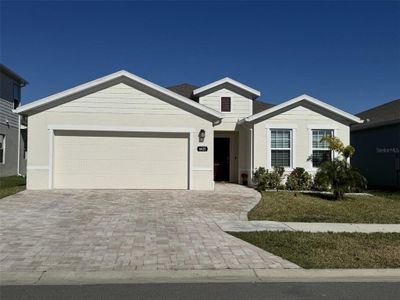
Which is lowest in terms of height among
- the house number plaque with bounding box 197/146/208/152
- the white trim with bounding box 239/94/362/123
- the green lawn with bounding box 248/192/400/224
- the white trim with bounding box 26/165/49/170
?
the green lawn with bounding box 248/192/400/224

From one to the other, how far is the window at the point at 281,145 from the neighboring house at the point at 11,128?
47.8ft

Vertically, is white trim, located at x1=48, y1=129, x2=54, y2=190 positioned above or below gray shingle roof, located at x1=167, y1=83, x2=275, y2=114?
below

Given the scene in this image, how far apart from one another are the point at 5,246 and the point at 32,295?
2754mm

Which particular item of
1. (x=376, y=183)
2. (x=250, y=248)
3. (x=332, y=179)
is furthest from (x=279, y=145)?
(x=250, y=248)

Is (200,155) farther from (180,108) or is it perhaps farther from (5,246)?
(5,246)

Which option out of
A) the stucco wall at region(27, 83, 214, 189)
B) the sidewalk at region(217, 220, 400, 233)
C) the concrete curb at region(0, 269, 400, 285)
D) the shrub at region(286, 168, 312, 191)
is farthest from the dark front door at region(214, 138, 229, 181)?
the concrete curb at region(0, 269, 400, 285)

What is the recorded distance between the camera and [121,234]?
30.1 feet

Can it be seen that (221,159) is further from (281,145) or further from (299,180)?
(299,180)

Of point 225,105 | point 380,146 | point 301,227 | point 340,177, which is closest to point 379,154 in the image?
point 380,146

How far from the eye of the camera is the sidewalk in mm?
10148

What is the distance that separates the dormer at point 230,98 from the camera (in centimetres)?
2144

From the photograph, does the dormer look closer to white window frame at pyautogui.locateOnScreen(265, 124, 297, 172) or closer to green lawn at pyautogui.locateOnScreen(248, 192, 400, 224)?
white window frame at pyautogui.locateOnScreen(265, 124, 297, 172)

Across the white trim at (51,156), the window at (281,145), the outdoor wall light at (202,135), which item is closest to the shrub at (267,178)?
the window at (281,145)

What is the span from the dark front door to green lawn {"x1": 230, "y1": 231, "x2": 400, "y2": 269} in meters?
12.4
